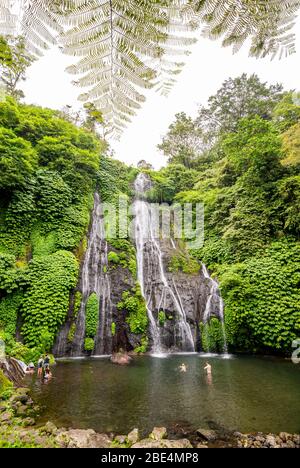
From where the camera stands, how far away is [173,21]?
45.6 inches

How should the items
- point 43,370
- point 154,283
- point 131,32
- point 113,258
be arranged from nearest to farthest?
point 131,32, point 43,370, point 154,283, point 113,258

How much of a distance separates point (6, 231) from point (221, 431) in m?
10.0

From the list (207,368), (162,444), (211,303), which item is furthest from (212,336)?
(162,444)

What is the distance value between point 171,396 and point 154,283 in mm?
6679

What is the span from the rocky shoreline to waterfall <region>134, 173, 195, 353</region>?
6.28 metres

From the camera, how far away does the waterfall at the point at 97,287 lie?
9477 mm

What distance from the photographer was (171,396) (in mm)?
5332

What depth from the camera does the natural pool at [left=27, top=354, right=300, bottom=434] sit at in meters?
4.23

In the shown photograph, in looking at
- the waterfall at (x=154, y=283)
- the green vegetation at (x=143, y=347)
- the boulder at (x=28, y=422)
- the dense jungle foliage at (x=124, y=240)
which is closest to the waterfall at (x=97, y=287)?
the dense jungle foliage at (x=124, y=240)

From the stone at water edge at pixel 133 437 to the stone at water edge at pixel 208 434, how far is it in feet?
3.21

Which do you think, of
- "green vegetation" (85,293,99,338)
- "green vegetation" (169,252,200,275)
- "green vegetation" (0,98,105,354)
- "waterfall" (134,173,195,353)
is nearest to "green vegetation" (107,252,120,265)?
"waterfall" (134,173,195,353)

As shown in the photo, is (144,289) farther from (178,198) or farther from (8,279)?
(178,198)

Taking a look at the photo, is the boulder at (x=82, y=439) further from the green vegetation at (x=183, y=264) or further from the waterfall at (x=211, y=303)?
the green vegetation at (x=183, y=264)

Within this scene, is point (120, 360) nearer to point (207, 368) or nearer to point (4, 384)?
point (207, 368)
